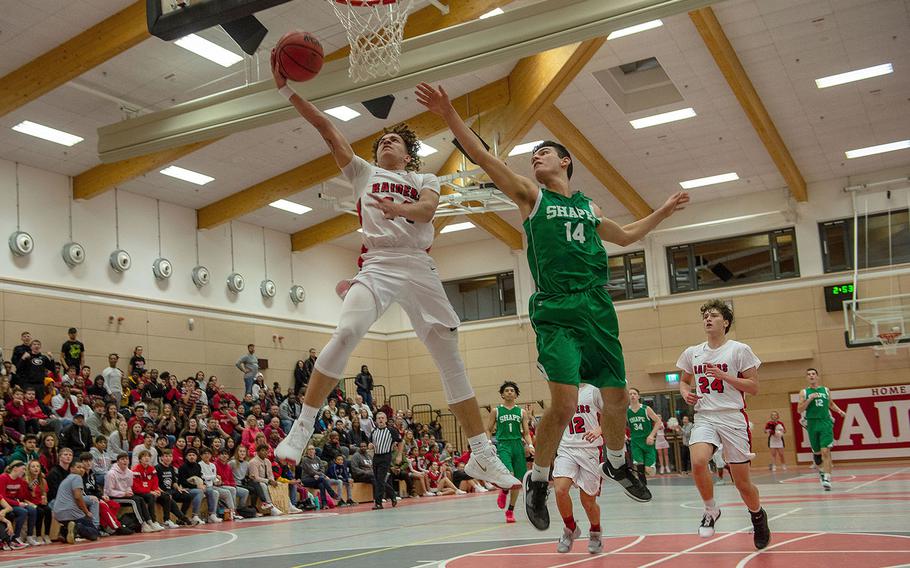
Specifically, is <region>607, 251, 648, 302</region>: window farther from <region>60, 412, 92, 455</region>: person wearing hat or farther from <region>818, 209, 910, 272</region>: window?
<region>60, 412, 92, 455</region>: person wearing hat

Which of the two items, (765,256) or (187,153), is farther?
(765,256)

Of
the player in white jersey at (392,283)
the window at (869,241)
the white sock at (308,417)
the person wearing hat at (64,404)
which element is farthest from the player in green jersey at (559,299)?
the window at (869,241)

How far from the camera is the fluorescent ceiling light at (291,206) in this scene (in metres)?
26.1

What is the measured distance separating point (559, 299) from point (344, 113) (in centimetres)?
1614

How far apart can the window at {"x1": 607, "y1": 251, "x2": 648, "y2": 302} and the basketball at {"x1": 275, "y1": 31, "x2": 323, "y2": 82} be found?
24.8m

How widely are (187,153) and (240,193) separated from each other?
15.3 feet

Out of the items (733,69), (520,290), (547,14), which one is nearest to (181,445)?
(547,14)

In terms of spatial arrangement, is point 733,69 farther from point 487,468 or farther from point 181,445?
point 487,468

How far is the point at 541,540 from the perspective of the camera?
27.5 feet

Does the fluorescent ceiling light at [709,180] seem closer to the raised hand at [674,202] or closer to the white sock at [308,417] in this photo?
the raised hand at [674,202]

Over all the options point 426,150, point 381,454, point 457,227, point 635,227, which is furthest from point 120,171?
point 635,227

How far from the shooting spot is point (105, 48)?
15641 millimetres

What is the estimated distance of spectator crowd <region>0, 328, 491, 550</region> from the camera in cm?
1302

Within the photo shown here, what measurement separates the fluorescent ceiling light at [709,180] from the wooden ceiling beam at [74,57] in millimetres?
17485
